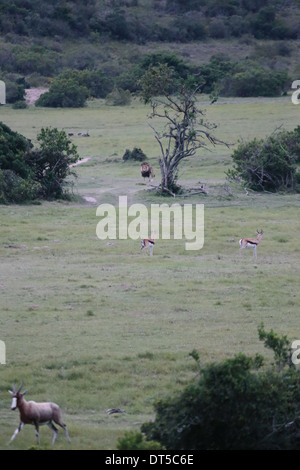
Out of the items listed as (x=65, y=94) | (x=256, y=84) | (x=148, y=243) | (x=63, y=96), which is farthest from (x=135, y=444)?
(x=256, y=84)

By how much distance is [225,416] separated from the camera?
23.0 ft

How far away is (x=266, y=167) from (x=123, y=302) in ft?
40.4

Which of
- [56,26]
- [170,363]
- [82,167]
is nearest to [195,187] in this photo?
[82,167]

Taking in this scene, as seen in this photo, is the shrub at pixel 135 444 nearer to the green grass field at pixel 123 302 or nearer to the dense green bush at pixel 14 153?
the green grass field at pixel 123 302

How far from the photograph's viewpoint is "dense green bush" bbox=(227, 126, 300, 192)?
24359 mm

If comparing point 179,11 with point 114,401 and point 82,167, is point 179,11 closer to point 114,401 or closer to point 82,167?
point 82,167

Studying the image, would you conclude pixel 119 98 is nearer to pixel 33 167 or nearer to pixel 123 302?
pixel 33 167

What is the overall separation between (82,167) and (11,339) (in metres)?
16.5

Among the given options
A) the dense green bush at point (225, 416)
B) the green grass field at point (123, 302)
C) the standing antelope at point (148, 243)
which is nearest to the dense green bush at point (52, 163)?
the green grass field at point (123, 302)

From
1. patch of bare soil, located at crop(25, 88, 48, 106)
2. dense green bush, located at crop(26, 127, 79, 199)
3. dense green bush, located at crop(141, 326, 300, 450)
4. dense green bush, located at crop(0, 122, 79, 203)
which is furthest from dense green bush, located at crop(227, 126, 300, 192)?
patch of bare soil, located at crop(25, 88, 48, 106)

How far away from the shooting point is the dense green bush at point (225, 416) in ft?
23.0

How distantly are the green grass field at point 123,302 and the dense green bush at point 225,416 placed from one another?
2.13 feet

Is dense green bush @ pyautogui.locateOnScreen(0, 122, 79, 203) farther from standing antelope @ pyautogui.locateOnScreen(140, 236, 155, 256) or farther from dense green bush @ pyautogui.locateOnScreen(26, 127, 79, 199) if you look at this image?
standing antelope @ pyautogui.locateOnScreen(140, 236, 155, 256)

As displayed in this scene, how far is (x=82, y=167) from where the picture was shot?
27.4 metres
